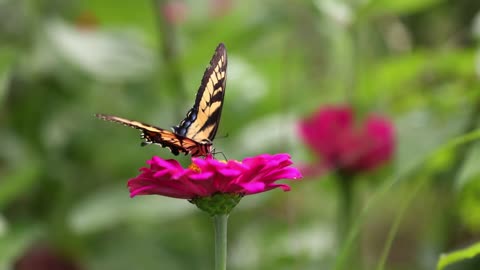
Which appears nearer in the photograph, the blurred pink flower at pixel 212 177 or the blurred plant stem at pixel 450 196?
the blurred pink flower at pixel 212 177

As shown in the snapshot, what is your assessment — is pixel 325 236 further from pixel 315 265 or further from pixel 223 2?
pixel 223 2

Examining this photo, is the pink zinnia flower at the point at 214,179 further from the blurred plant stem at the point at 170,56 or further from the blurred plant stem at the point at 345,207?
the blurred plant stem at the point at 170,56

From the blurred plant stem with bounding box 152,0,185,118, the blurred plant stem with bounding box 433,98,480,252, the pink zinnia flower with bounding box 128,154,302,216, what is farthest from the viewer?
the blurred plant stem with bounding box 152,0,185,118

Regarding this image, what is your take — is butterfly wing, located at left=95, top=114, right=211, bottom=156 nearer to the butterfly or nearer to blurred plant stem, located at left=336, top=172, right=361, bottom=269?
the butterfly

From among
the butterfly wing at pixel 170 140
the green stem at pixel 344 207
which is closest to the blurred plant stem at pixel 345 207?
the green stem at pixel 344 207

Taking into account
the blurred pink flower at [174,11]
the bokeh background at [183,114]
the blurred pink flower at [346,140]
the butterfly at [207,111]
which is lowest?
the butterfly at [207,111]

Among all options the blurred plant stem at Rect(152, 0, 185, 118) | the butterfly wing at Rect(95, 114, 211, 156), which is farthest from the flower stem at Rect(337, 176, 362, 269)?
the butterfly wing at Rect(95, 114, 211, 156)

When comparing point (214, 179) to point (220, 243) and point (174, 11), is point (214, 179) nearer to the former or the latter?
point (220, 243)
